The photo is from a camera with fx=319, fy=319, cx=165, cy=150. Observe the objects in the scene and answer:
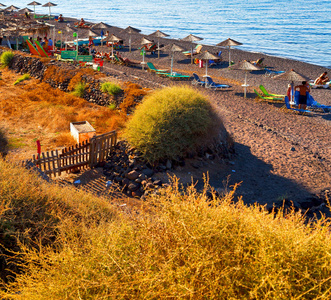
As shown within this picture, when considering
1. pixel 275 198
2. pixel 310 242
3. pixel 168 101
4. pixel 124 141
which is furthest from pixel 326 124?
pixel 310 242

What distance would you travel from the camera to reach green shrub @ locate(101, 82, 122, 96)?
13.8 metres

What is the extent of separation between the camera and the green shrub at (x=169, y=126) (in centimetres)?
825

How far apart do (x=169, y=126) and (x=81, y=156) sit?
2464 millimetres

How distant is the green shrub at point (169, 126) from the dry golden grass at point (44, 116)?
99.5 inches

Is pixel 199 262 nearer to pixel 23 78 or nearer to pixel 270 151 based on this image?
pixel 270 151

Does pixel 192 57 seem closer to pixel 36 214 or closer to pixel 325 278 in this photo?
pixel 36 214

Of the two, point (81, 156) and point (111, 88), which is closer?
point (81, 156)

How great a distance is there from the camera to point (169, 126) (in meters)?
8.34

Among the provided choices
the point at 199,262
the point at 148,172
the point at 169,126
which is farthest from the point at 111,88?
the point at 199,262

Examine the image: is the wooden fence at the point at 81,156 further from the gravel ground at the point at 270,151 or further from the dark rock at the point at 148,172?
the gravel ground at the point at 270,151

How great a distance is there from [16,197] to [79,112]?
9.07 m

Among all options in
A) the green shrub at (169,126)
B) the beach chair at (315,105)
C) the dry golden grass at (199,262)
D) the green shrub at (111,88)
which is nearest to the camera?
the dry golden grass at (199,262)

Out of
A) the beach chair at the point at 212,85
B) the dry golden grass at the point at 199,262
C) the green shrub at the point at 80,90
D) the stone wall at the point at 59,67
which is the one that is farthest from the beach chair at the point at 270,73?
the dry golden grass at the point at 199,262

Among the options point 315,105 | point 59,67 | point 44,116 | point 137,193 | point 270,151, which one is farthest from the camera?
point 59,67
